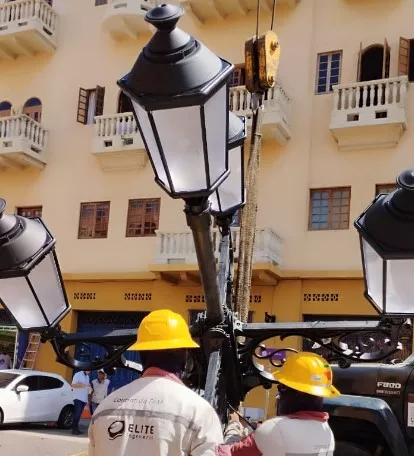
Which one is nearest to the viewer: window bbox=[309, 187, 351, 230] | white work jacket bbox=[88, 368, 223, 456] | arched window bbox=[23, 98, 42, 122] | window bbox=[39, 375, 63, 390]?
white work jacket bbox=[88, 368, 223, 456]

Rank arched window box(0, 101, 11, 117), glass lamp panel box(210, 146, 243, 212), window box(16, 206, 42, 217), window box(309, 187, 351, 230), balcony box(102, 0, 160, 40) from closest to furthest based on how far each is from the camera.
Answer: glass lamp panel box(210, 146, 243, 212)
window box(309, 187, 351, 230)
balcony box(102, 0, 160, 40)
window box(16, 206, 42, 217)
arched window box(0, 101, 11, 117)

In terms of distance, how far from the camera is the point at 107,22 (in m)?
19.0

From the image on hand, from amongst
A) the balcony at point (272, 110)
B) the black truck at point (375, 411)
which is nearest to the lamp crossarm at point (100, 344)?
the black truck at point (375, 411)

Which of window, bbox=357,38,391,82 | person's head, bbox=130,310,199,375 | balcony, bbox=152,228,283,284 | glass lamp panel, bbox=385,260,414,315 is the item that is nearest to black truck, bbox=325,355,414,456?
glass lamp panel, bbox=385,260,414,315

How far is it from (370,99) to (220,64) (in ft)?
46.6

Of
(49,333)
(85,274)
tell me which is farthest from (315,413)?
(85,274)

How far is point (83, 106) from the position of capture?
1952 cm

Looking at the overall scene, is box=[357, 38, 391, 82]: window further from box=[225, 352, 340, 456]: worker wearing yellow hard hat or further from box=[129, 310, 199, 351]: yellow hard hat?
box=[129, 310, 199, 351]: yellow hard hat

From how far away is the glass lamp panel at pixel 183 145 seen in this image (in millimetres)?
2170

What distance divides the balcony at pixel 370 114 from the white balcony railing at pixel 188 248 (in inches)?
109

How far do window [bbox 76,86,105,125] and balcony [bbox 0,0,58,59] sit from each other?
2.01m

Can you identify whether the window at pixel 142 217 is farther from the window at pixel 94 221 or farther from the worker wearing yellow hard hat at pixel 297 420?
the worker wearing yellow hard hat at pixel 297 420

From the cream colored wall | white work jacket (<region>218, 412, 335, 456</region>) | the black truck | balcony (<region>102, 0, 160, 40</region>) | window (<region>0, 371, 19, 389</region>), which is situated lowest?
window (<region>0, 371, 19, 389</region>)

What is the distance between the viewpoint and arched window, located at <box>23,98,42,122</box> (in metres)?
20.2
